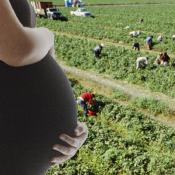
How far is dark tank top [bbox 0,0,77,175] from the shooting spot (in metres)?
3.44

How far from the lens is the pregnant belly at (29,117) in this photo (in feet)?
11.3

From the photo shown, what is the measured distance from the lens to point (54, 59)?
391 cm

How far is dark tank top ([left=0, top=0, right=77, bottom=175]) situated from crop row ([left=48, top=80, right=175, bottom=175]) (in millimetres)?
11358

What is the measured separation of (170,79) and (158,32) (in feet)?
66.5

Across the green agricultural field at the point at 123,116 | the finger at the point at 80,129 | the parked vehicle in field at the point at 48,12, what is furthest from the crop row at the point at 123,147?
the parked vehicle in field at the point at 48,12

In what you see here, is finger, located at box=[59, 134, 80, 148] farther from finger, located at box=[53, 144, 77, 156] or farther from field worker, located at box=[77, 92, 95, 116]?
field worker, located at box=[77, 92, 95, 116]

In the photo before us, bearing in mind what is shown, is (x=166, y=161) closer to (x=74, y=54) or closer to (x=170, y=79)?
(x=170, y=79)

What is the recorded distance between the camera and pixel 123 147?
16516mm

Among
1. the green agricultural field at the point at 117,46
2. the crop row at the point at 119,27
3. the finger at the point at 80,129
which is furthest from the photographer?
the crop row at the point at 119,27

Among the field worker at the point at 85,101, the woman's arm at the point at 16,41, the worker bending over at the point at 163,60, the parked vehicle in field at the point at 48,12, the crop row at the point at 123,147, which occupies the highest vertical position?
the woman's arm at the point at 16,41

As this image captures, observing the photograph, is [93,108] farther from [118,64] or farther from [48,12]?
[48,12]

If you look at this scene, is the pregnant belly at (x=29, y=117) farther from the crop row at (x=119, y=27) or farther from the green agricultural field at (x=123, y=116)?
the crop row at (x=119, y=27)

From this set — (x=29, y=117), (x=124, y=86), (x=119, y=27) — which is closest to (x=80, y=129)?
(x=29, y=117)

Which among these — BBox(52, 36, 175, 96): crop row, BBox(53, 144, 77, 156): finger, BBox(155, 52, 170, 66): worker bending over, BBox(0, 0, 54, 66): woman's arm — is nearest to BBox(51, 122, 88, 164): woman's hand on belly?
BBox(53, 144, 77, 156): finger
